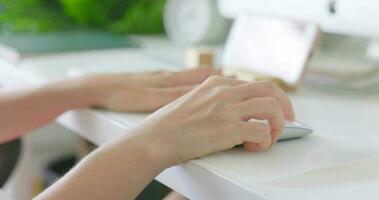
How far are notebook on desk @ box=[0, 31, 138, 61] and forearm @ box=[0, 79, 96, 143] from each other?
25 cm

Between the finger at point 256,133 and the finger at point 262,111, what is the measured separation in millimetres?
10

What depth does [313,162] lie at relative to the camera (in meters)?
0.57

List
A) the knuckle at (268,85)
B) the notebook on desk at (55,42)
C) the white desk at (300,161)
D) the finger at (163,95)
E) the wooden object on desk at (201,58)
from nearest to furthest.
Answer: the white desk at (300,161), the knuckle at (268,85), the finger at (163,95), the wooden object on desk at (201,58), the notebook on desk at (55,42)

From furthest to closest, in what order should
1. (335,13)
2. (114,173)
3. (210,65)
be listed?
1. (210,65)
2. (335,13)
3. (114,173)

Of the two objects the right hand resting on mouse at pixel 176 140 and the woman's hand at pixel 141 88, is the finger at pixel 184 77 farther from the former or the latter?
the right hand resting on mouse at pixel 176 140

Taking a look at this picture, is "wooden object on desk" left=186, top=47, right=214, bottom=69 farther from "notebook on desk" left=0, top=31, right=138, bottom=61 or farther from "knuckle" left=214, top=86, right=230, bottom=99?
"knuckle" left=214, top=86, right=230, bottom=99

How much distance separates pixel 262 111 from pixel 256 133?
0.08ft

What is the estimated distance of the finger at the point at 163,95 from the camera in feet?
2.36

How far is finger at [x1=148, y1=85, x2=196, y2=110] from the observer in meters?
0.72

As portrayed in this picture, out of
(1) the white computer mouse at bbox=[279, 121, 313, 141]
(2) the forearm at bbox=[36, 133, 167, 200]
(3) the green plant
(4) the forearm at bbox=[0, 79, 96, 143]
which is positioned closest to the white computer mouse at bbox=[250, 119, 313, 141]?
(1) the white computer mouse at bbox=[279, 121, 313, 141]

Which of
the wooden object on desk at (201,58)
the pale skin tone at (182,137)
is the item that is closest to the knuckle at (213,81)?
the pale skin tone at (182,137)

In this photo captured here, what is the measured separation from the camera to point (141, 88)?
741mm

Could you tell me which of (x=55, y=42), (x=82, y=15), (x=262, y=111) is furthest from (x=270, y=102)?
(x=82, y=15)

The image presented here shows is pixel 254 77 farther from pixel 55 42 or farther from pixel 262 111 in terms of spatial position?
pixel 55 42
